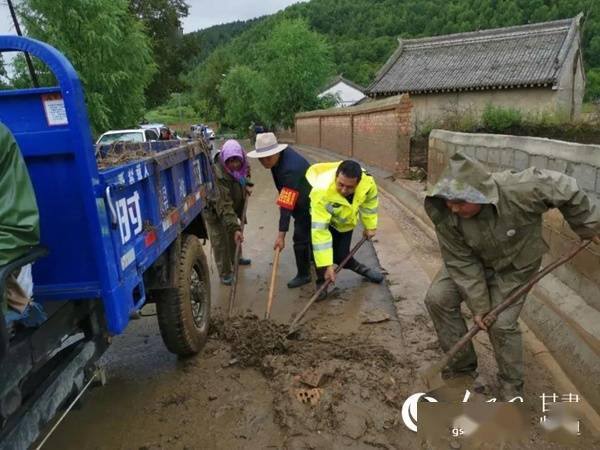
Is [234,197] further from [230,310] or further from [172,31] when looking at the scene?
[172,31]

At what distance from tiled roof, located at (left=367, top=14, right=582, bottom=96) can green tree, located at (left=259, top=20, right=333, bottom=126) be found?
25.6 ft

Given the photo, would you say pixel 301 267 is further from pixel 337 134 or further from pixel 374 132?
pixel 337 134

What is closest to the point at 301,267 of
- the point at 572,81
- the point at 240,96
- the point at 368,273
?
the point at 368,273

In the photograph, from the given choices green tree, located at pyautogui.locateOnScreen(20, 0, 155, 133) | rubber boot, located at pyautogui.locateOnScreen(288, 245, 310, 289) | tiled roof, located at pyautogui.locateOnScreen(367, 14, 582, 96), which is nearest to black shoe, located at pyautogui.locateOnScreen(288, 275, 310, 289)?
rubber boot, located at pyautogui.locateOnScreen(288, 245, 310, 289)

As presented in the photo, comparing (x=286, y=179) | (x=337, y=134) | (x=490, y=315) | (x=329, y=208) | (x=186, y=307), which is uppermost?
(x=286, y=179)

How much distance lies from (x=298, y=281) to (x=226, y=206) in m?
1.18

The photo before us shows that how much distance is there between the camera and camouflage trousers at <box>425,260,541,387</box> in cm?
306

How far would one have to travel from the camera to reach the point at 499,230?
117 inches

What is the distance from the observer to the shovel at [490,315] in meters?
3.04

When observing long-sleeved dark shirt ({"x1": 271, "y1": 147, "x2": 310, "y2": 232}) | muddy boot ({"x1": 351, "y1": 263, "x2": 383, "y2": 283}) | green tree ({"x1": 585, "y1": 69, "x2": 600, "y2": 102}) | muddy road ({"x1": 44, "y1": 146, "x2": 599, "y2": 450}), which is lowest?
green tree ({"x1": 585, "y1": 69, "x2": 600, "y2": 102})

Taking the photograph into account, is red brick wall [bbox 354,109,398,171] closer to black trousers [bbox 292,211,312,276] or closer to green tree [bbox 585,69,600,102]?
black trousers [bbox 292,211,312,276]

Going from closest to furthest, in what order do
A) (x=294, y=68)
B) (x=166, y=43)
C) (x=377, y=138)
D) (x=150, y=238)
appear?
(x=150, y=238) → (x=377, y=138) → (x=166, y=43) → (x=294, y=68)

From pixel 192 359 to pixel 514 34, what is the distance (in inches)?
1261

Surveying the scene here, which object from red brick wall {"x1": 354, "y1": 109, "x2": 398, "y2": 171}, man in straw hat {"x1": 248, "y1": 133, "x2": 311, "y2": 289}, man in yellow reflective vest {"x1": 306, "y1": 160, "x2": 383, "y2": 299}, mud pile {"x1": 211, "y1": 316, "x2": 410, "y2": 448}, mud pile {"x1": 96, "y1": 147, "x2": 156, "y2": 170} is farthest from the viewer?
red brick wall {"x1": 354, "y1": 109, "x2": 398, "y2": 171}
